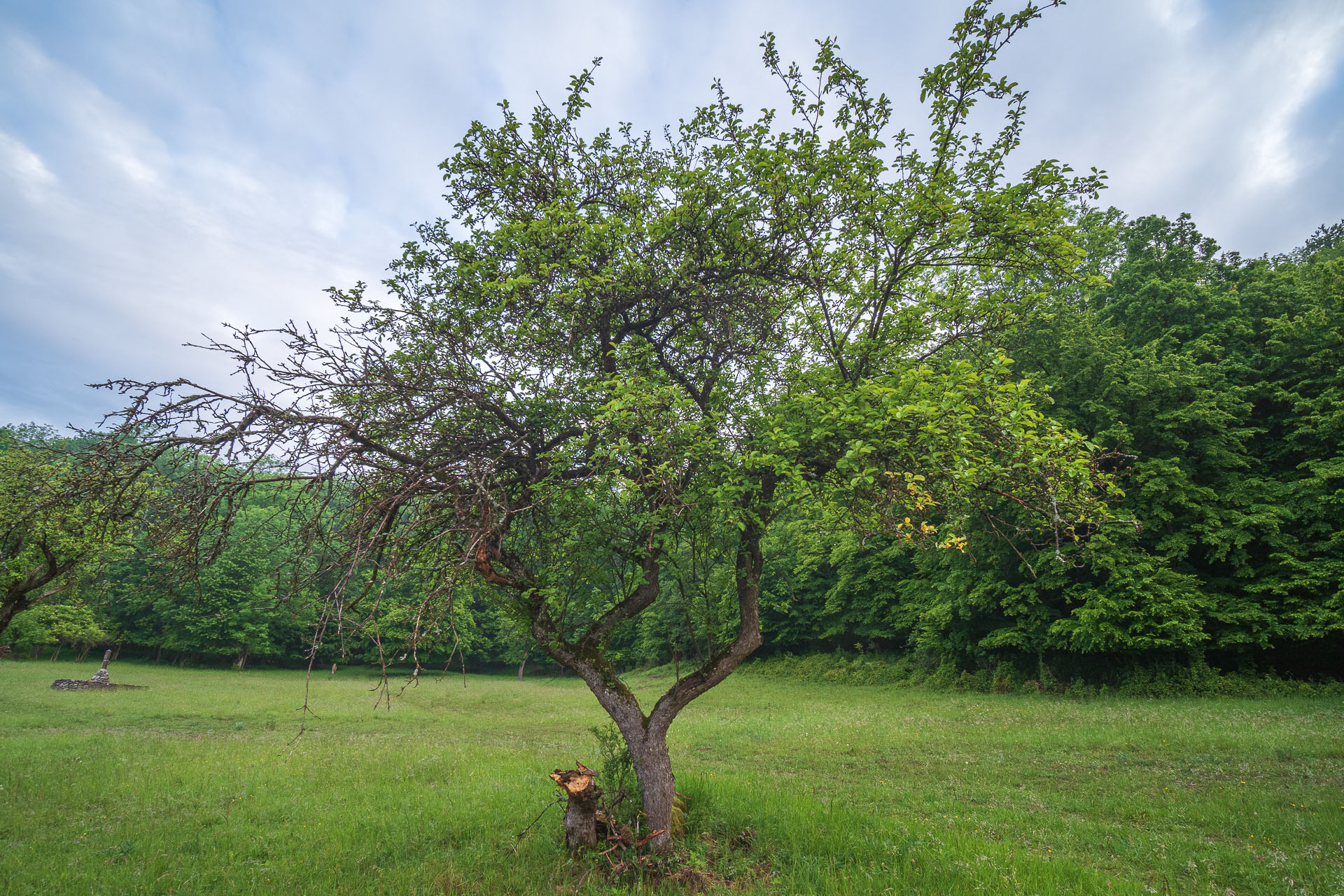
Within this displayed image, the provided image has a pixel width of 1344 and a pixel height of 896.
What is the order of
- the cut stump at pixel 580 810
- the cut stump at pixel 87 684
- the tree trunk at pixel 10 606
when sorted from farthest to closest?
the cut stump at pixel 87 684 < the tree trunk at pixel 10 606 < the cut stump at pixel 580 810

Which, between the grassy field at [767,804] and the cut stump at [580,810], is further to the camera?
the cut stump at [580,810]

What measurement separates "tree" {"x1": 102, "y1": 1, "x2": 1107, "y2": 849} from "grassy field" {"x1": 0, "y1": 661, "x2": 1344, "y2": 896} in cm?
247

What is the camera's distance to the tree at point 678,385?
611 cm

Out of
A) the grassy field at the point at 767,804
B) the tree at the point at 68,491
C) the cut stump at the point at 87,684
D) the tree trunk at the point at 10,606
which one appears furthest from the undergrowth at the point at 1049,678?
the cut stump at the point at 87,684

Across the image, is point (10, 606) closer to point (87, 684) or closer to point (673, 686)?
point (673, 686)

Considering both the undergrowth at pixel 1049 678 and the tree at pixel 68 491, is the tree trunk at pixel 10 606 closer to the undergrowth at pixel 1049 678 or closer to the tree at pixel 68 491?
the tree at pixel 68 491

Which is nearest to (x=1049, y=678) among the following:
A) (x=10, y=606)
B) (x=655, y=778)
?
(x=655, y=778)

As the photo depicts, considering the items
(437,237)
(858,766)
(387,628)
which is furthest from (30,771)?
(858,766)

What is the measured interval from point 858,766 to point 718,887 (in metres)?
9.15

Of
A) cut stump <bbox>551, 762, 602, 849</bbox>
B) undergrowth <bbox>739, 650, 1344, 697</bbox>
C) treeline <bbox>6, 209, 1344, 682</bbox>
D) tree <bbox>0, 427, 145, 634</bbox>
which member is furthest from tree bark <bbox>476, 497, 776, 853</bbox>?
undergrowth <bbox>739, 650, 1344, 697</bbox>

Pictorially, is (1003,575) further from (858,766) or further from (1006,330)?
(1006,330)

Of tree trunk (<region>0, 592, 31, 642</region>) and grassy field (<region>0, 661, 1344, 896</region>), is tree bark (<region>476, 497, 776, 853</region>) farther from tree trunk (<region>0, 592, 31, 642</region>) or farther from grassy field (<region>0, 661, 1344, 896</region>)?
tree trunk (<region>0, 592, 31, 642</region>)

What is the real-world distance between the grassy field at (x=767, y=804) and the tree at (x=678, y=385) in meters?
2.47

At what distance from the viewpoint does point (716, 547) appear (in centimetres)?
841
